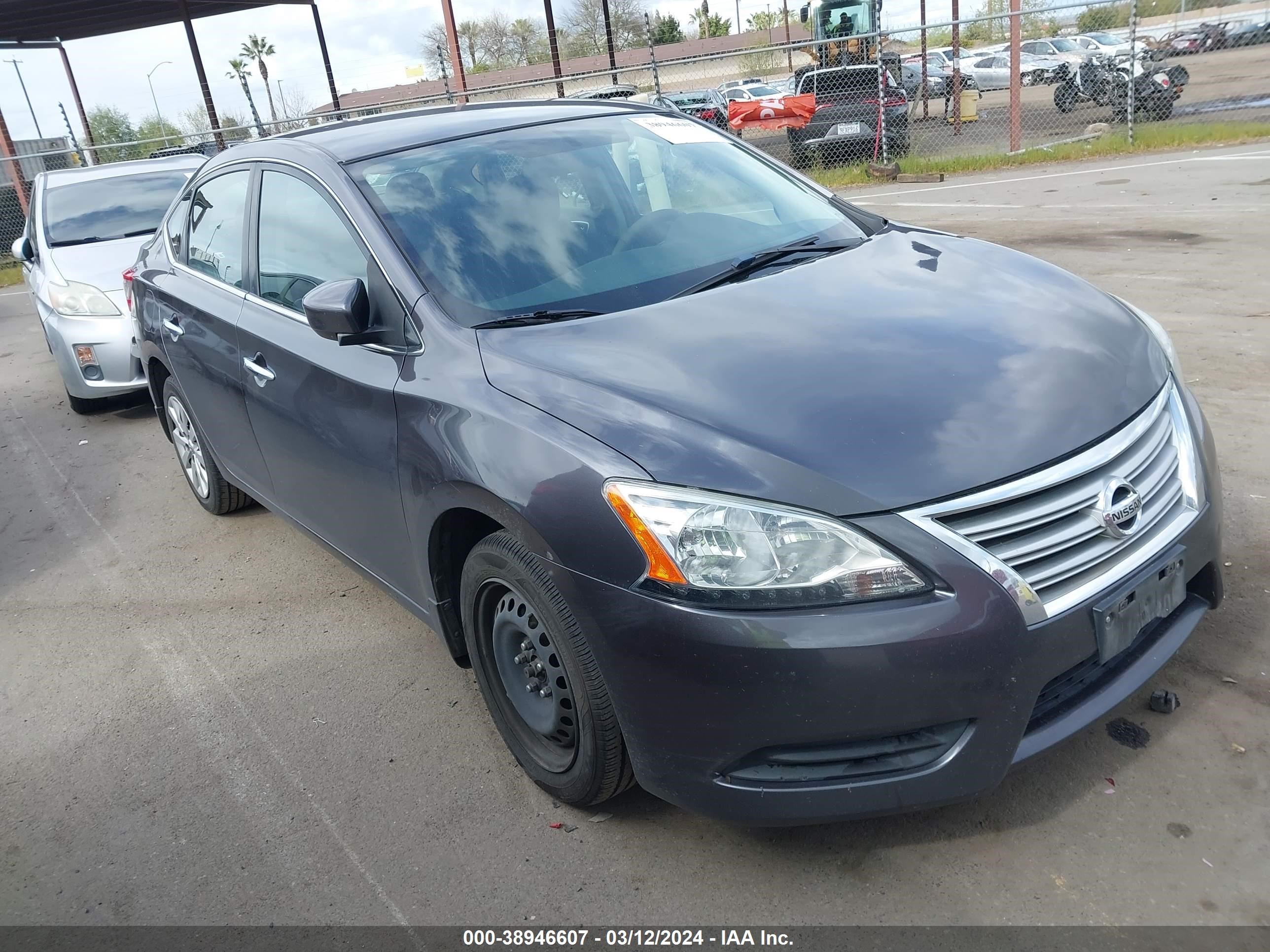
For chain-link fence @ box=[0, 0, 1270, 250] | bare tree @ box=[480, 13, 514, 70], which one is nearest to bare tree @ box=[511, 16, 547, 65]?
bare tree @ box=[480, 13, 514, 70]

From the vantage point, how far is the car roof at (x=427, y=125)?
3451mm

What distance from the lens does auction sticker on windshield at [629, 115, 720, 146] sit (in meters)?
3.83

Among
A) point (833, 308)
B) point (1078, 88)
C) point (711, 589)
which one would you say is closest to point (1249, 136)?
point (1078, 88)

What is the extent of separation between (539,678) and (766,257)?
1502mm

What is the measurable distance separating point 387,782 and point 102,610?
2.14m

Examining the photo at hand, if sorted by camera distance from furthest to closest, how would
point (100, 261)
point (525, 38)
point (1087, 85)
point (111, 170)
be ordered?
point (525, 38)
point (1087, 85)
point (111, 170)
point (100, 261)

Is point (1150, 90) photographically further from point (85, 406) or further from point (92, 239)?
point (85, 406)

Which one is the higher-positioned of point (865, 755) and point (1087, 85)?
point (865, 755)

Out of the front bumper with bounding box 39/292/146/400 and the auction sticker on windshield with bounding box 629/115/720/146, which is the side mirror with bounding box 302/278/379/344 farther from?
the front bumper with bounding box 39/292/146/400

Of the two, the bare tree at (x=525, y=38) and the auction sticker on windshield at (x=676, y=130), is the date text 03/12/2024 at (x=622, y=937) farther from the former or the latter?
the bare tree at (x=525, y=38)

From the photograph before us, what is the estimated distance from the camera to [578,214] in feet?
10.6

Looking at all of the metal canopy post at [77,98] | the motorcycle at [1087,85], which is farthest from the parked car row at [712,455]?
the metal canopy post at [77,98]

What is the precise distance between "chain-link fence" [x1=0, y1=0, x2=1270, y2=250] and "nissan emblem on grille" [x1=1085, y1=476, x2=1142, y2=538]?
6.46m

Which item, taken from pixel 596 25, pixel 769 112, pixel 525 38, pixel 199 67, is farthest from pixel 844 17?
pixel 525 38
